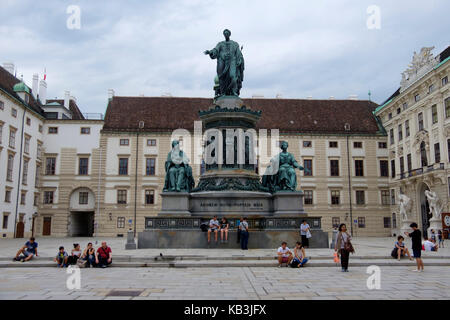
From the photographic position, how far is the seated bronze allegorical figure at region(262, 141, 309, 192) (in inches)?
744

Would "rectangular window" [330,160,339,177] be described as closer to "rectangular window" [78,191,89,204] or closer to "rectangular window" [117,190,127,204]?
"rectangular window" [117,190,127,204]

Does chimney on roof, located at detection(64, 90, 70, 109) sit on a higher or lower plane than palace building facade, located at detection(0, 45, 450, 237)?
higher

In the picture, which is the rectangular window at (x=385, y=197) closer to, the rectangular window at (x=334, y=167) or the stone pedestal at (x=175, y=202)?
the rectangular window at (x=334, y=167)

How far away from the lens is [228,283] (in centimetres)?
980

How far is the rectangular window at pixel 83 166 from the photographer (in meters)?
48.9

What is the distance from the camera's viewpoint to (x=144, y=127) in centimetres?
4988

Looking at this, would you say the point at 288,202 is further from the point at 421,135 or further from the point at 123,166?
the point at 123,166

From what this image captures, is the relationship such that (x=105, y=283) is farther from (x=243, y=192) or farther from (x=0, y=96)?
(x=0, y=96)

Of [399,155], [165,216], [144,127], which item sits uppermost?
[144,127]

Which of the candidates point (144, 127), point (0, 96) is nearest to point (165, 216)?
point (0, 96)

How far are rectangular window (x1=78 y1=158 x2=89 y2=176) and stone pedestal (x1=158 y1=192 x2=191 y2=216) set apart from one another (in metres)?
33.6

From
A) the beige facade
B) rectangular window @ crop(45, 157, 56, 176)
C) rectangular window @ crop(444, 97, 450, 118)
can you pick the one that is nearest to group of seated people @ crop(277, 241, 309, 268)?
the beige facade

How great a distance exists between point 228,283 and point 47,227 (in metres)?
43.2
